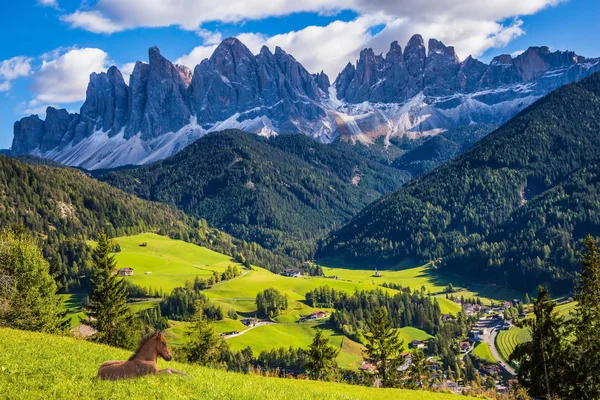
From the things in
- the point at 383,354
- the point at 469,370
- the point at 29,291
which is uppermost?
the point at 29,291

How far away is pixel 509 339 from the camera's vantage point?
14850 cm

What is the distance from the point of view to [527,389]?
4228 cm

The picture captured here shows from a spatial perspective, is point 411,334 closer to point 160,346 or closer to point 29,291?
point 29,291

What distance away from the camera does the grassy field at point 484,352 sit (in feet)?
428

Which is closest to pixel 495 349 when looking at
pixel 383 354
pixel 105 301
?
pixel 383 354

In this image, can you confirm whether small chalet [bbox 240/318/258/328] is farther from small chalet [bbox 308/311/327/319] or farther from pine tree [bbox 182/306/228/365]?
pine tree [bbox 182/306/228/365]

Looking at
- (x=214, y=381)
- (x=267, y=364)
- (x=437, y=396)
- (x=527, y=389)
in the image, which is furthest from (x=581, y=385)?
(x=267, y=364)

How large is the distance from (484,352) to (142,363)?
13493 cm

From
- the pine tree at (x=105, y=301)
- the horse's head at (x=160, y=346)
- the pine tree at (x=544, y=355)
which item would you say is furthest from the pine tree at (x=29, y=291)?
the pine tree at (x=544, y=355)

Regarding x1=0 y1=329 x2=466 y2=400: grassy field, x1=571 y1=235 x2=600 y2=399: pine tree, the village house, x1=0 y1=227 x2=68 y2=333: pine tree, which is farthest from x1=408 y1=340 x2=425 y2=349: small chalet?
x1=0 y1=329 x2=466 y2=400: grassy field

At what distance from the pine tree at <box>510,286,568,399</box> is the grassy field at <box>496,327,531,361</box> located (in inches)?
4036

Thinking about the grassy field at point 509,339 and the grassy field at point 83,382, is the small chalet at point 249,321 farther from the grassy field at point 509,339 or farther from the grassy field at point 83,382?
the grassy field at point 83,382

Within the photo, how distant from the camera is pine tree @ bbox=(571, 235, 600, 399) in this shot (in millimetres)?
39500

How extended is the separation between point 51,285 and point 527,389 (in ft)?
194
